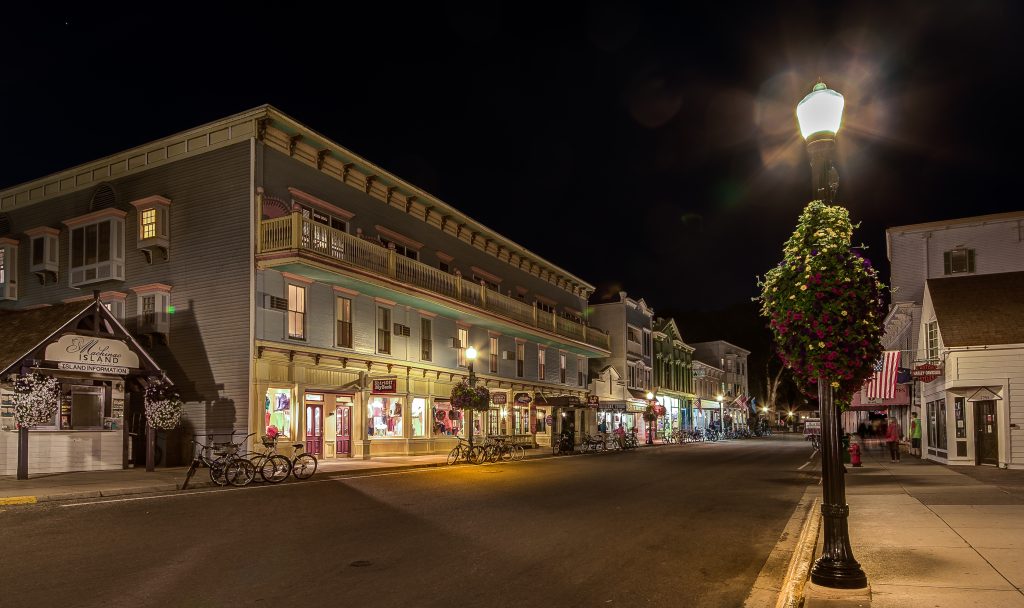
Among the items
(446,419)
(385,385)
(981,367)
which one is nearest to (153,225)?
(385,385)

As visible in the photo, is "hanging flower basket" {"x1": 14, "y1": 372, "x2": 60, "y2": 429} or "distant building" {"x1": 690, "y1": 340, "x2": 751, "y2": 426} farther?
"distant building" {"x1": 690, "y1": 340, "x2": 751, "y2": 426}

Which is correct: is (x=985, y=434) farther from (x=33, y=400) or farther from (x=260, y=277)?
(x=33, y=400)

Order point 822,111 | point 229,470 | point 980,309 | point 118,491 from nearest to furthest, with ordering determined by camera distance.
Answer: point 822,111, point 118,491, point 229,470, point 980,309

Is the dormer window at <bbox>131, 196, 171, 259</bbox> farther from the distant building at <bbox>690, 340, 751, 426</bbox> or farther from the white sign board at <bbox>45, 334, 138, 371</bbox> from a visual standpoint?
the distant building at <bbox>690, 340, 751, 426</bbox>

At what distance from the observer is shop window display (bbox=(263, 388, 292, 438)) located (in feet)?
80.0

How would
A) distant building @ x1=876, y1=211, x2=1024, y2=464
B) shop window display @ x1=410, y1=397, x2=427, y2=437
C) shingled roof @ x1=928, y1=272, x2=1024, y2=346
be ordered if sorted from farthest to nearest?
shop window display @ x1=410, y1=397, x2=427, y2=437 → distant building @ x1=876, y1=211, x2=1024, y2=464 → shingled roof @ x1=928, y1=272, x2=1024, y2=346

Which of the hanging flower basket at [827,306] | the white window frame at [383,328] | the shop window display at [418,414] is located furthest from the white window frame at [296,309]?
the hanging flower basket at [827,306]

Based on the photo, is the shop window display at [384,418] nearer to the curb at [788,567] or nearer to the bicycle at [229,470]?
the bicycle at [229,470]

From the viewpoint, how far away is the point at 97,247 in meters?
27.2

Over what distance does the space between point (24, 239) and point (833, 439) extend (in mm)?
31594

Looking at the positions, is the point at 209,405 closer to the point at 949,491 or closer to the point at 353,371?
the point at 353,371

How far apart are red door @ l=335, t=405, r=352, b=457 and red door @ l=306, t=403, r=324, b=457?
0.79 meters

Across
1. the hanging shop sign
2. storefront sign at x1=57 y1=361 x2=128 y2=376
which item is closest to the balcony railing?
storefront sign at x1=57 y1=361 x2=128 y2=376

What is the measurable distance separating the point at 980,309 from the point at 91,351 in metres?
26.5
